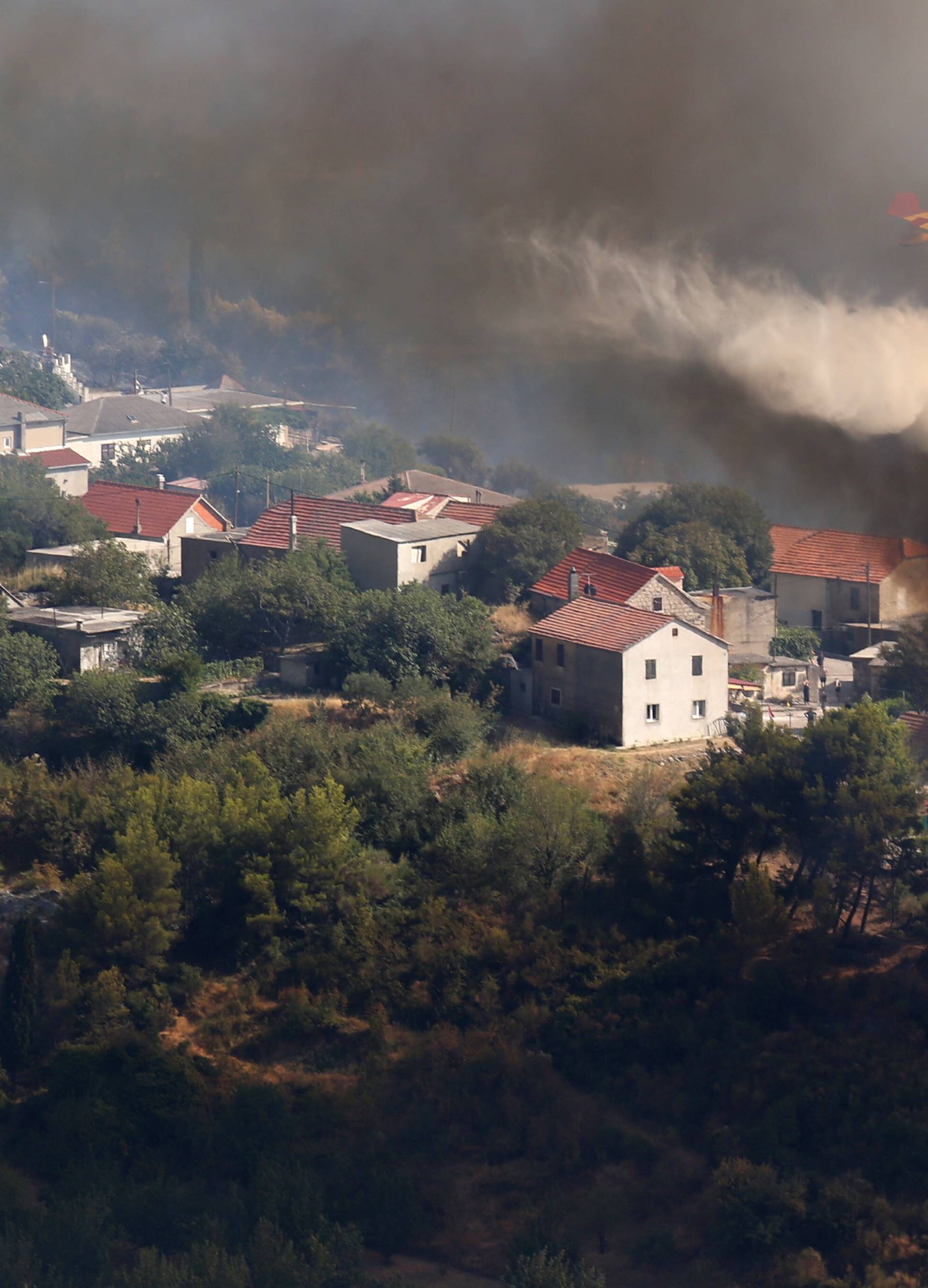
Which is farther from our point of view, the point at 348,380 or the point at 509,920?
the point at 348,380

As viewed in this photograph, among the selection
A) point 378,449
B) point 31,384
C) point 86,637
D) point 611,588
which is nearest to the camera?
point 86,637

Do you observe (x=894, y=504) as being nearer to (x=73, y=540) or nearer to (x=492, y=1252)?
(x=492, y=1252)

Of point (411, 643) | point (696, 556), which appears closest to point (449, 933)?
point (411, 643)

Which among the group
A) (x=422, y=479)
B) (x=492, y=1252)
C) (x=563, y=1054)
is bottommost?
(x=492, y=1252)

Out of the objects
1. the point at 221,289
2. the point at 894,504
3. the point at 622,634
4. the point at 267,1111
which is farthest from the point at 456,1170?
the point at 221,289

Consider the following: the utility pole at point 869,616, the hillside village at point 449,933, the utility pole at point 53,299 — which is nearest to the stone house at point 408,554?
the hillside village at point 449,933

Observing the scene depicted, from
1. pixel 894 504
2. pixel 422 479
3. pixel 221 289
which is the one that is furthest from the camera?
pixel 422 479

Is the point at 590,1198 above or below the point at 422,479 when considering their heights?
below

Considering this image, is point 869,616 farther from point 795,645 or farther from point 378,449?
point 378,449
